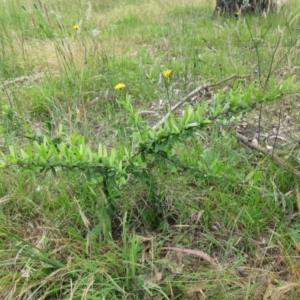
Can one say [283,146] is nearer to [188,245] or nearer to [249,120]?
[249,120]

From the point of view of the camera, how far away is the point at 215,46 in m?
3.36

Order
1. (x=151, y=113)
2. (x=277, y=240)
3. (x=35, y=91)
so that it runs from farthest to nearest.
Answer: (x=35, y=91) → (x=151, y=113) → (x=277, y=240)

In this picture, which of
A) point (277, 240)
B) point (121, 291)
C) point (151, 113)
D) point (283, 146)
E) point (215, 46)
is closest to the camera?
point (121, 291)

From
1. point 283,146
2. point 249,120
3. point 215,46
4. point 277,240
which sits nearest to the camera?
→ point 277,240

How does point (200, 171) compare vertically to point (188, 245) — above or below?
above

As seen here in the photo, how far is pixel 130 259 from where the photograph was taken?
1254mm

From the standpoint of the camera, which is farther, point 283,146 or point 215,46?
point 215,46

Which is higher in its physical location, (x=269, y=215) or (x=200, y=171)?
(x=200, y=171)

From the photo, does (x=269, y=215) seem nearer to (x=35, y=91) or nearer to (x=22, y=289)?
(x=22, y=289)

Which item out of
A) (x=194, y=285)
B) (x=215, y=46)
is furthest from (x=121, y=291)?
(x=215, y=46)

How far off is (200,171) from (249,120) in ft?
3.03

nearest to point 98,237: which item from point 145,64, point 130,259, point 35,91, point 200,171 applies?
point 130,259

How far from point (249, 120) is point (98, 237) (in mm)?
1167

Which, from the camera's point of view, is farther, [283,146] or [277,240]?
[283,146]
